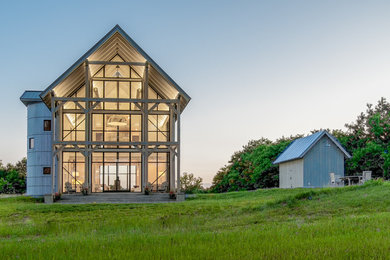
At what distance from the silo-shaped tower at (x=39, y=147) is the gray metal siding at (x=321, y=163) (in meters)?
19.2

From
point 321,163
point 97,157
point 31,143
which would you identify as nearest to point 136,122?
point 97,157

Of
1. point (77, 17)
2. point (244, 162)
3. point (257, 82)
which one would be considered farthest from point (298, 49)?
point (244, 162)

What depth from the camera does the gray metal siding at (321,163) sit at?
32.4 m

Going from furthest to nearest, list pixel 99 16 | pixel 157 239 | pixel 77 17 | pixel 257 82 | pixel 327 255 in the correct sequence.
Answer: pixel 257 82 < pixel 77 17 < pixel 99 16 < pixel 157 239 < pixel 327 255

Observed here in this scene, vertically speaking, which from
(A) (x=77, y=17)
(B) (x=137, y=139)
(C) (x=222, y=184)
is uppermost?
(A) (x=77, y=17)

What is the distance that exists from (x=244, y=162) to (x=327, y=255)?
4445cm

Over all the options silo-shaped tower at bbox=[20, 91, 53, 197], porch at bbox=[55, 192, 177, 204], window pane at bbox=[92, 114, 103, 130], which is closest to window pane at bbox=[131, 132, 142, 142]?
window pane at bbox=[92, 114, 103, 130]

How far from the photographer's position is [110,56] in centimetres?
2767

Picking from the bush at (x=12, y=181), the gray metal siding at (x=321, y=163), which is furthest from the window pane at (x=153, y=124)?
the bush at (x=12, y=181)

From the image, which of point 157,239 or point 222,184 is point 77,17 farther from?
point 222,184

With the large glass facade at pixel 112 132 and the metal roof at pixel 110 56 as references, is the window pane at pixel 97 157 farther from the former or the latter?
the metal roof at pixel 110 56

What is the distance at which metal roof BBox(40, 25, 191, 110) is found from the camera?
24266 millimetres

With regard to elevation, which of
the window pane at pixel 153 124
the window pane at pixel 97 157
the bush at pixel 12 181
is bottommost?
the bush at pixel 12 181

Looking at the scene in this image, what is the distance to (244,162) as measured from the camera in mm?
50344
